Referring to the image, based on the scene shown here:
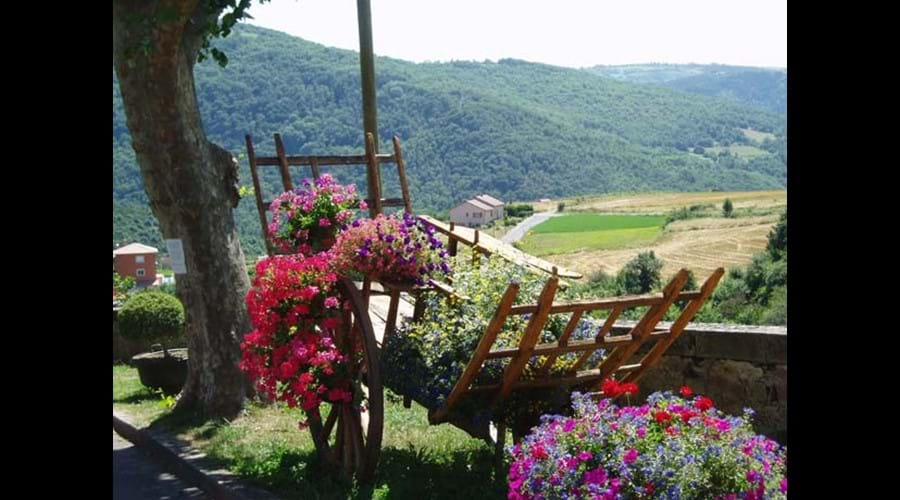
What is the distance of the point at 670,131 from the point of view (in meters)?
84.4

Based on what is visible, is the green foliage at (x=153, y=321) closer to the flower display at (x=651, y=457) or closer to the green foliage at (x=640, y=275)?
the flower display at (x=651, y=457)

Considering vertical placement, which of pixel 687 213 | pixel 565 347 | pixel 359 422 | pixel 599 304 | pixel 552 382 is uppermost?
pixel 599 304

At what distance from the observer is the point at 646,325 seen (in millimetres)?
5895

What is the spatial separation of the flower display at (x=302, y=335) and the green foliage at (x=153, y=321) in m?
6.43

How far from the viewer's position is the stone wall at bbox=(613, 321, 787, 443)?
690 cm

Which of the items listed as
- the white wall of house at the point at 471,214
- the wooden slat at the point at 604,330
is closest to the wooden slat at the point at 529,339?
the wooden slat at the point at 604,330

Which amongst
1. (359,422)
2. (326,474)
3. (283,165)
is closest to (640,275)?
(283,165)

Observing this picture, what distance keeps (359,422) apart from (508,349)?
57.2 inches

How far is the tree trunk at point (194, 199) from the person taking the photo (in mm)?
9461

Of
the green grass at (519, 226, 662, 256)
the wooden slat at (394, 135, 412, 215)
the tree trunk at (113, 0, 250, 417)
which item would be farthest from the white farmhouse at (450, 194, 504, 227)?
the wooden slat at (394, 135, 412, 215)

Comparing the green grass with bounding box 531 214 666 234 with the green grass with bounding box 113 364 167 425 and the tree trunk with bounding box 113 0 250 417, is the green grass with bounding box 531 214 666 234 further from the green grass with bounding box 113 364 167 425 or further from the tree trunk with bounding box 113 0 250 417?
the tree trunk with bounding box 113 0 250 417

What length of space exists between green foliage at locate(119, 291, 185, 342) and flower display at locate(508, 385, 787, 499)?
29.0ft

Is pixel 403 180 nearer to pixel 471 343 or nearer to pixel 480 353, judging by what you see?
pixel 471 343
